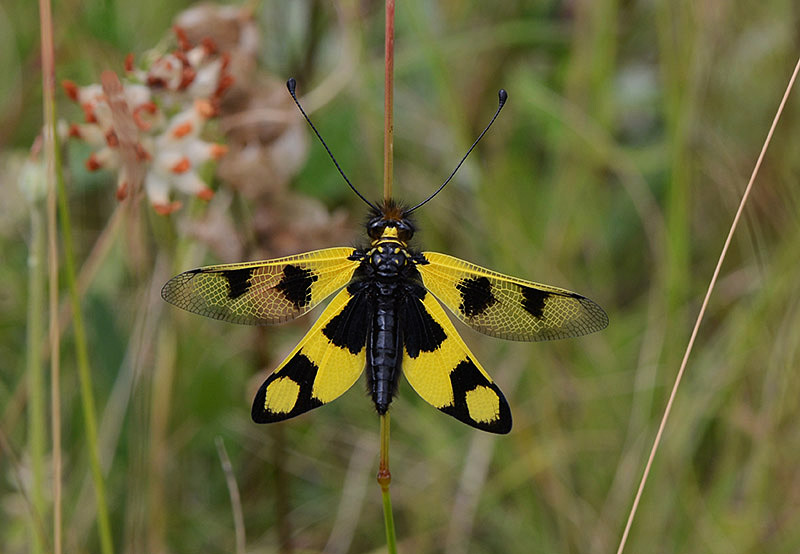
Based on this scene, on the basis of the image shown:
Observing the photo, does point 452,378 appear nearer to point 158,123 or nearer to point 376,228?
point 376,228

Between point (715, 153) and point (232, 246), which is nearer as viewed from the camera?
point (232, 246)

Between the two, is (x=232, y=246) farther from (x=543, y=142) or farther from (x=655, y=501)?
(x=543, y=142)

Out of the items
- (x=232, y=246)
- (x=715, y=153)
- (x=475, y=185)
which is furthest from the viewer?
(x=715, y=153)

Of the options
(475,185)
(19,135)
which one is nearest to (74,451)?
(19,135)

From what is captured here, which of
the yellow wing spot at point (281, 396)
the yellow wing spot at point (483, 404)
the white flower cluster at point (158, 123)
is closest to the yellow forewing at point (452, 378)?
the yellow wing spot at point (483, 404)

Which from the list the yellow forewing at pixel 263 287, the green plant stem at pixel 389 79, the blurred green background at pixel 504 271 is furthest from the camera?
the blurred green background at pixel 504 271

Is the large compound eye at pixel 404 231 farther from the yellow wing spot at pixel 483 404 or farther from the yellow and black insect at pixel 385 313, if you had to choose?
the yellow wing spot at pixel 483 404

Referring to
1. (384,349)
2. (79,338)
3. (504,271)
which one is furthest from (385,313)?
(504,271)
